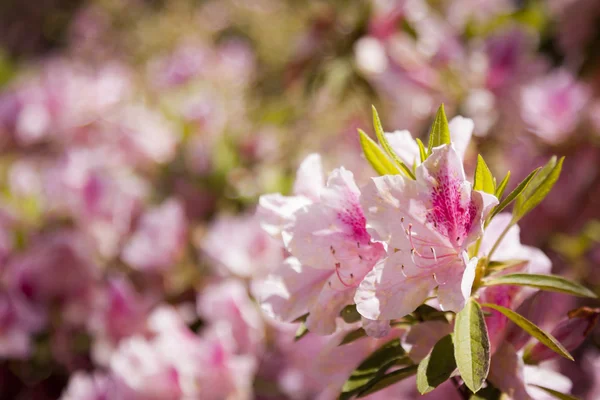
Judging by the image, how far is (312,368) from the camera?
575 millimetres

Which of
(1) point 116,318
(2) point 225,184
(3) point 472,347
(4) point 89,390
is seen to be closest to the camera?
(3) point 472,347

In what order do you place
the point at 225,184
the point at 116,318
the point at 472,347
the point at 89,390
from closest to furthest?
the point at 472,347
the point at 89,390
the point at 116,318
the point at 225,184

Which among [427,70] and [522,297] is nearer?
[522,297]

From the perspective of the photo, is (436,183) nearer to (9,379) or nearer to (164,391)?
(164,391)

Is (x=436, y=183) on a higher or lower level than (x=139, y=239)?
higher

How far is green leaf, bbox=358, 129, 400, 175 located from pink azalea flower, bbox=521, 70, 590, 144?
1.90ft

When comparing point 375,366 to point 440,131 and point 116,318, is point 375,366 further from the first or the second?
point 116,318

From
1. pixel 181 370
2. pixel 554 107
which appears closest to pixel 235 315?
pixel 181 370

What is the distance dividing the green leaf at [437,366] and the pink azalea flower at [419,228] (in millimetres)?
44

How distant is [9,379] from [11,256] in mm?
208

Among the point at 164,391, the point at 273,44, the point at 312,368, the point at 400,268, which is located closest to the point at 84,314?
the point at 164,391

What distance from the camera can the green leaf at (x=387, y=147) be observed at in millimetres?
410

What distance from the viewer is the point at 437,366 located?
16.1 inches

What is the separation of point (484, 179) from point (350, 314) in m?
0.14
